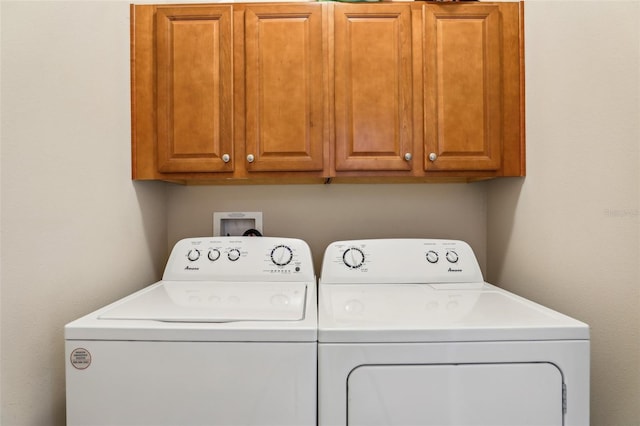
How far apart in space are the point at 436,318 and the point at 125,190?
1.24 meters

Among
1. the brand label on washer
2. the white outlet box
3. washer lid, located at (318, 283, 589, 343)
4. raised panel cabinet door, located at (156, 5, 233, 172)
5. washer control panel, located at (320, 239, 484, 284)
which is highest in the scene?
raised panel cabinet door, located at (156, 5, 233, 172)

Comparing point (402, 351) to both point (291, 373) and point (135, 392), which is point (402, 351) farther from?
point (135, 392)

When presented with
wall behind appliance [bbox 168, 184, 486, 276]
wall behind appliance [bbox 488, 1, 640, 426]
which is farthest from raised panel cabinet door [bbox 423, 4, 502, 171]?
wall behind appliance [bbox 168, 184, 486, 276]

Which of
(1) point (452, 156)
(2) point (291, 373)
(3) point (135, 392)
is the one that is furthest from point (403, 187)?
(3) point (135, 392)

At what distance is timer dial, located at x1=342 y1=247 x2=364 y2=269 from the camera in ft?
4.89

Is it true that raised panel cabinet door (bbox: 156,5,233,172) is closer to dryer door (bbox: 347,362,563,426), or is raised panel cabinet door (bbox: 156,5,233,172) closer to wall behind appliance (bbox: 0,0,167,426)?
wall behind appliance (bbox: 0,0,167,426)

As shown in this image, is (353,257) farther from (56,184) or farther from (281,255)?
(56,184)

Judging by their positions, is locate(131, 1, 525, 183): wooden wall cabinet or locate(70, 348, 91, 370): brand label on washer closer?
locate(70, 348, 91, 370): brand label on washer

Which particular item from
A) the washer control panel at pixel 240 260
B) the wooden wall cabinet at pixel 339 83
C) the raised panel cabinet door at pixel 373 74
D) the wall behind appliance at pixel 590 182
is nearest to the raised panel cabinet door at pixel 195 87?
the wooden wall cabinet at pixel 339 83

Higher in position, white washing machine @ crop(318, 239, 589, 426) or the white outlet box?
the white outlet box

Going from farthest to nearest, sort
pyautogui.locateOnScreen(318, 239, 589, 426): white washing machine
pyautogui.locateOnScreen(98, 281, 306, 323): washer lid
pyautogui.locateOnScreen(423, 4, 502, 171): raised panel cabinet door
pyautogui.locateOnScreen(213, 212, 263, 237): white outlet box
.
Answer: pyautogui.locateOnScreen(213, 212, 263, 237): white outlet box < pyautogui.locateOnScreen(423, 4, 502, 171): raised panel cabinet door < pyautogui.locateOnScreen(98, 281, 306, 323): washer lid < pyautogui.locateOnScreen(318, 239, 589, 426): white washing machine

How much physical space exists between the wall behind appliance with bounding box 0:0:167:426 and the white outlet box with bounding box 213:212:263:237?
42 cm

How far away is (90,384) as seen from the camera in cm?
91

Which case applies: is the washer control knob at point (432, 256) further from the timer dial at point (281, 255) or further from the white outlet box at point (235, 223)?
the white outlet box at point (235, 223)
